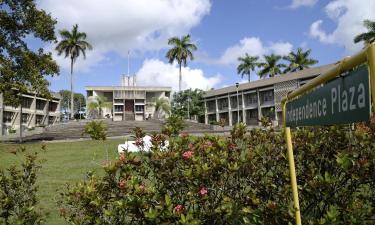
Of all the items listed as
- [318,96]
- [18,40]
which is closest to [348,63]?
[318,96]

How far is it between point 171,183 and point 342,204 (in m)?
1.38

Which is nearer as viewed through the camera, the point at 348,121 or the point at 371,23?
the point at 348,121

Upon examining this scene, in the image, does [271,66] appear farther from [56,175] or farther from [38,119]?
[56,175]

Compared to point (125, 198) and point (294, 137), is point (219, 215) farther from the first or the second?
point (294, 137)

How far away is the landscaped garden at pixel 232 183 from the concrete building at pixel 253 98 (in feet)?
141

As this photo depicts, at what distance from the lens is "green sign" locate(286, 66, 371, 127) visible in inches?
52.7

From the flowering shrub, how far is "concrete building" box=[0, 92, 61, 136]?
182 ft

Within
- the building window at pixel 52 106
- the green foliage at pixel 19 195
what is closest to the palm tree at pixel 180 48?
the building window at pixel 52 106

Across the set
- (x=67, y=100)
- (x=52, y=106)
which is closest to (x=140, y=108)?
(x=52, y=106)

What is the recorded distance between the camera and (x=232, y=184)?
153 inches

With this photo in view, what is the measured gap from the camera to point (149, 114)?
270ft

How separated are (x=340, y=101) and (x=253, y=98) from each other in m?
62.1

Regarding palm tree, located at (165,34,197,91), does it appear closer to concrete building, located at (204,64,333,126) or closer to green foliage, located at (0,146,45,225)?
concrete building, located at (204,64,333,126)

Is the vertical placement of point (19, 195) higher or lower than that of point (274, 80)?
lower
